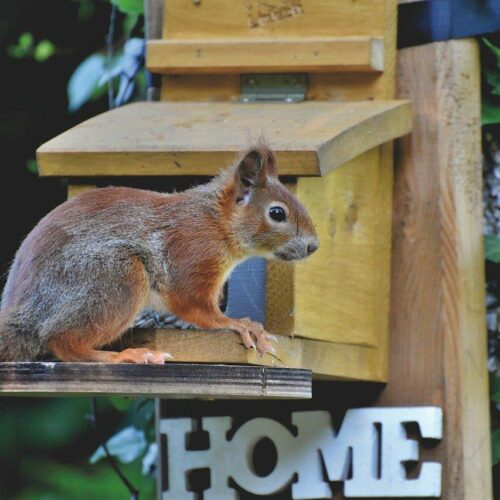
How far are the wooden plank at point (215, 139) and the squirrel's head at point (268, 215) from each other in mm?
97

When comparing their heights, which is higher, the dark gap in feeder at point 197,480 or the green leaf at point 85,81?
the green leaf at point 85,81

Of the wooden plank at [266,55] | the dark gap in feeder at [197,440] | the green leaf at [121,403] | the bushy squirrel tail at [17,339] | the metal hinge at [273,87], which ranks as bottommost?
the dark gap in feeder at [197,440]

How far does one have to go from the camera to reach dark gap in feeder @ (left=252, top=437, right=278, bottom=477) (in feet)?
13.1

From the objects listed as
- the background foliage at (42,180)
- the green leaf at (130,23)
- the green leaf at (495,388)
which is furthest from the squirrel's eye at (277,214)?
the background foliage at (42,180)

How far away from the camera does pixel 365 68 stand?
380 cm

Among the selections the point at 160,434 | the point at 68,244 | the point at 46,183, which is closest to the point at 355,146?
the point at 68,244

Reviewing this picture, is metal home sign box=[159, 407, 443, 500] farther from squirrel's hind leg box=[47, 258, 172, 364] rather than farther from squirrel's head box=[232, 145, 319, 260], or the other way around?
squirrel's hind leg box=[47, 258, 172, 364]

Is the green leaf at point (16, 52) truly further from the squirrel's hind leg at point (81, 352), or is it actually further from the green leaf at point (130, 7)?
the squirrel's hind leg at point (81, 352)

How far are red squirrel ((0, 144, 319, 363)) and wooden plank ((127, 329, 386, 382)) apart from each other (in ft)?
0.10

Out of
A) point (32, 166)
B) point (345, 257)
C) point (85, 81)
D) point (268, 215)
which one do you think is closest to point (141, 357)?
point (268, 215)

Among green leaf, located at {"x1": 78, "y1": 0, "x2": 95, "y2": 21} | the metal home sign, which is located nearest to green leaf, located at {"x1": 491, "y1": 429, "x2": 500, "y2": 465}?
the metal home sign

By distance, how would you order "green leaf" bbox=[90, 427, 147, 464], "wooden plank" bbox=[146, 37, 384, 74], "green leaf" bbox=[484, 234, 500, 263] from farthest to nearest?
"green leaf" bbox=[90, 427, 147, 464], "green leaf" bbox=[484, 234, 500, 263], "wooden plank" bbox=[146, 37, 384, 74]

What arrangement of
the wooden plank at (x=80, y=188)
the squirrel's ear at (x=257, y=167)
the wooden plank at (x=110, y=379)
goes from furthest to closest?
the wooden plank at (x=80, y=188) < the squirrel's ear at (x=257, y=167) < the wooden plank at (x=110, y=379)

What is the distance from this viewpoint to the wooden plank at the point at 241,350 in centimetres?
308
